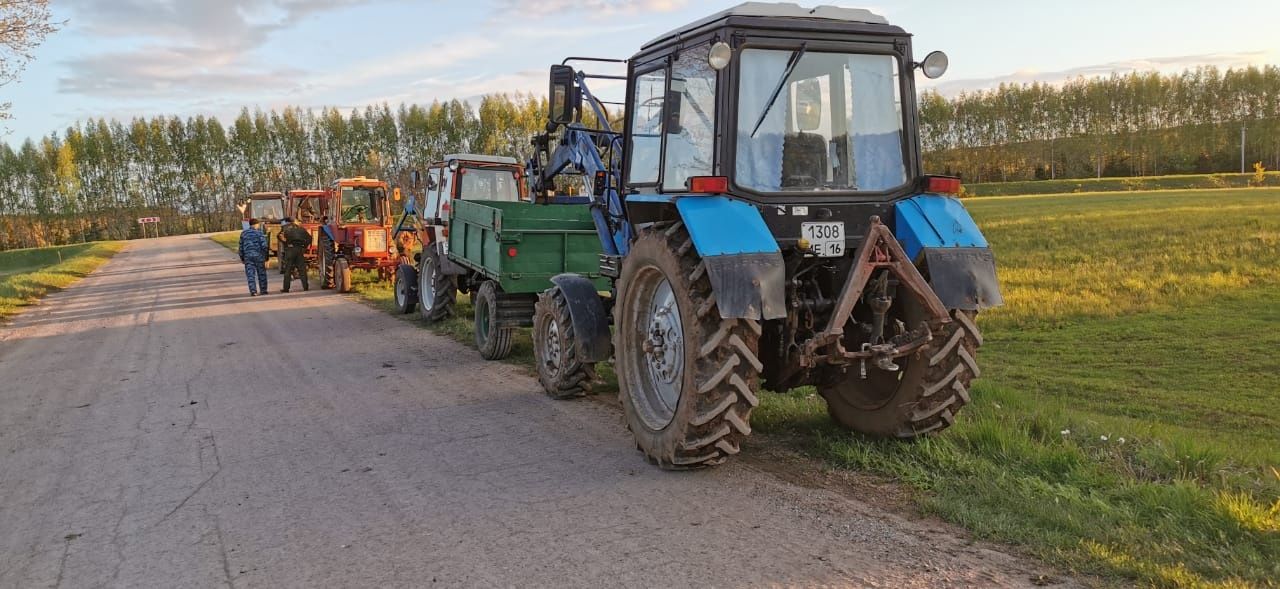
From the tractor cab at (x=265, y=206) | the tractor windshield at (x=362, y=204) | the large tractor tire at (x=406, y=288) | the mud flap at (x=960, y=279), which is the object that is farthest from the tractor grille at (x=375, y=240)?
the mud flap at (x=960, y=279)

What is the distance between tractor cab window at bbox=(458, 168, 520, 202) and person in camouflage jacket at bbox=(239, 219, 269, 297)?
6.42m

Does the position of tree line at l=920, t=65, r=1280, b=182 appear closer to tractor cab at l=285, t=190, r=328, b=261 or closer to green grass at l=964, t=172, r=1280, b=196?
green grass at l=964, t=172, r=1280, b=196

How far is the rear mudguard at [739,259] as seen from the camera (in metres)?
4.54

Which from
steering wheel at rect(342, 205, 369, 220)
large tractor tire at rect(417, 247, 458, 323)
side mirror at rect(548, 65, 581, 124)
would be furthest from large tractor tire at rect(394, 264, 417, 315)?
side mirror at rect(548, 65, 581, 124)

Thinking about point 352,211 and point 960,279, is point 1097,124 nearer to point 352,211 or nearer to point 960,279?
point 352,211

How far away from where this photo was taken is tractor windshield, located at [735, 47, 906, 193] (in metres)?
5.04

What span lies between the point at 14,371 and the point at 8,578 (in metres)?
7.33

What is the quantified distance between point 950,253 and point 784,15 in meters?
1.70

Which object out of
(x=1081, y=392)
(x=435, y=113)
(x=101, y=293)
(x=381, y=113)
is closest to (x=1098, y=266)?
(x=1081, y=392)

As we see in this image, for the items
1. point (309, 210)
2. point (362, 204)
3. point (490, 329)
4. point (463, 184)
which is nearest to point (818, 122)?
point (490, 329)

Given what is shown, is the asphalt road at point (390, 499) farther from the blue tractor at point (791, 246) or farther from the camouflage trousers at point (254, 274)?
the camouflage trousers at point (254, 274)

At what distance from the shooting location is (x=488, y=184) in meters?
13.9

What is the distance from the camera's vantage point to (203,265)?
1129 inches

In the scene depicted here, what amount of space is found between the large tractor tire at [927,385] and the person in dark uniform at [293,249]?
15.2 metres
